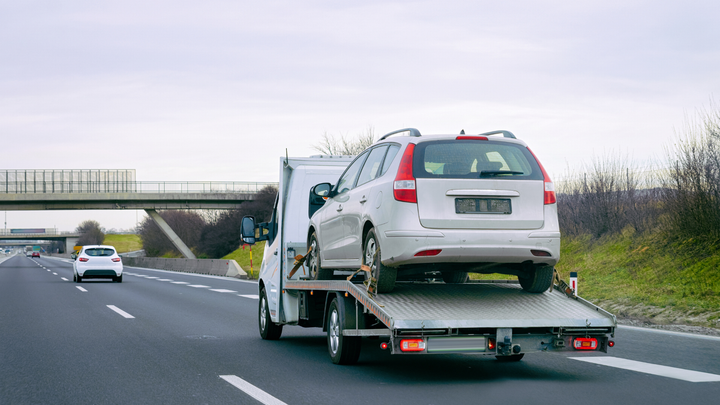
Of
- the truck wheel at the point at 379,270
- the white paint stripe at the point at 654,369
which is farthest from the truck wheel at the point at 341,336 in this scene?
the white paint stripe at the point at 654,369

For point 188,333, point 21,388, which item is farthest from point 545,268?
point 188,333

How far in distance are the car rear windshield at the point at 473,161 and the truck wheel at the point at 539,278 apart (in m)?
1.07

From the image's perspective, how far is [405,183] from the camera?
6.97 meters

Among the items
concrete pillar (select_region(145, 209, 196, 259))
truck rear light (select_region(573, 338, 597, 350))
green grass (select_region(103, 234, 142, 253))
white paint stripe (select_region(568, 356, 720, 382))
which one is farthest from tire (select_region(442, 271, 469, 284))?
green grass (select_region(103, 234, 142, 253))

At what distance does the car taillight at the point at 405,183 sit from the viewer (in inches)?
273

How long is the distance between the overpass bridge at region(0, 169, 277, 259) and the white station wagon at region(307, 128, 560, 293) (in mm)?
56056

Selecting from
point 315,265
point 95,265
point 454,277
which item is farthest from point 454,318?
point 95,265

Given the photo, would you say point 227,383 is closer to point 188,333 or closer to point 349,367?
point 349,367

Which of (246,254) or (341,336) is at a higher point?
(341,336)

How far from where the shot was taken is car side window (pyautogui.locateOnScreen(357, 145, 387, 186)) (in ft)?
25.8

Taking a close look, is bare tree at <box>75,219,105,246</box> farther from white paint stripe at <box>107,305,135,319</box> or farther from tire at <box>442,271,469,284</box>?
tire at <box>442,271,469,284</box>

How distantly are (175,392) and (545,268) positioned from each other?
3731 millimetres

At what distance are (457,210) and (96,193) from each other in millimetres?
59004

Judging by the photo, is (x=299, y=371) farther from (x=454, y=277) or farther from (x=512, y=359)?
(x=454, y=277)
